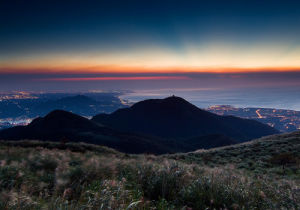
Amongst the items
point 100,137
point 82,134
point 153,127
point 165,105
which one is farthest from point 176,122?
point 82,134

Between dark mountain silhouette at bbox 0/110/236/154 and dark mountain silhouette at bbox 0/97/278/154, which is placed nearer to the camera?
dark mountain silhouette at bbox 0/110/236/154

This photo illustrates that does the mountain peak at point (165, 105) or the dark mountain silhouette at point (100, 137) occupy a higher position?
the mountain peak at point (165, 105)

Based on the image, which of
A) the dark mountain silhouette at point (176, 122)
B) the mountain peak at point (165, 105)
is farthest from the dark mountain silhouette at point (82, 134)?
the mountain peak at point (165, 105)

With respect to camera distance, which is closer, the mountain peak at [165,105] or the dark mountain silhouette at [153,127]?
the dark mountain silhouette at [153,127]

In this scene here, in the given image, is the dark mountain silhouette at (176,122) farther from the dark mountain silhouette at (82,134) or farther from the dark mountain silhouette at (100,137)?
the dark mountain silhouette at (82,134)

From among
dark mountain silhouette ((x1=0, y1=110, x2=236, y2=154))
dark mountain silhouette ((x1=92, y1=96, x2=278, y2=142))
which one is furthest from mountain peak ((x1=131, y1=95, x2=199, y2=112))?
dark mountain silhouette ((x1=0, y1=110, x2=236, y2=154))

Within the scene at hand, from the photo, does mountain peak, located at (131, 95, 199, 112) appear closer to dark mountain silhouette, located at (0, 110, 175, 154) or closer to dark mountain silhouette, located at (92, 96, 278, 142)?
dark mountain silhouette, located at (92, 96, 278, 142)

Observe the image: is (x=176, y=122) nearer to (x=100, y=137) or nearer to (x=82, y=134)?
(x=100, y=137)

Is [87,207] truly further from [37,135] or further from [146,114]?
[146,114]
